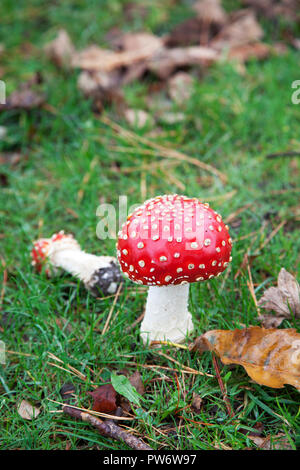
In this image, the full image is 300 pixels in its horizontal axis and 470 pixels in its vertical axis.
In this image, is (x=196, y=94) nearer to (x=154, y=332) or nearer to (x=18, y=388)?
(x=154, y=332)

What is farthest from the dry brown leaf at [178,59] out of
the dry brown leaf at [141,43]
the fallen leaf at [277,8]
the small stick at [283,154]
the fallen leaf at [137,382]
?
the fallen leaf at [137,382]

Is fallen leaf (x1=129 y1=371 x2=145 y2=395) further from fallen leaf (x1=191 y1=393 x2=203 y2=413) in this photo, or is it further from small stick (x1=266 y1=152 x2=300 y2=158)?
small stick (x1=266 y1=152 x2=300 y2=158)

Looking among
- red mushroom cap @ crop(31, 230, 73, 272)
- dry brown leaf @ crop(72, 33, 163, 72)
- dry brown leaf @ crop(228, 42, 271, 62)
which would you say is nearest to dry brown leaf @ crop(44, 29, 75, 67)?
dry brown leaf @ crop(72, 33, 163, 72)

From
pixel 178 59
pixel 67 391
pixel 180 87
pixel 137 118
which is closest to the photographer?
pixel 67 391

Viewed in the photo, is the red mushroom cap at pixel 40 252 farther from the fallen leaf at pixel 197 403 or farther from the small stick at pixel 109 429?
the fallen leaf at pixel 197 403

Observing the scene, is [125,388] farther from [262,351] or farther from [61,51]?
[61,51]

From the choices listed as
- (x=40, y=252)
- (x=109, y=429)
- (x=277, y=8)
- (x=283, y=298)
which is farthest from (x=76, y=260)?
(x=277, y=8)
